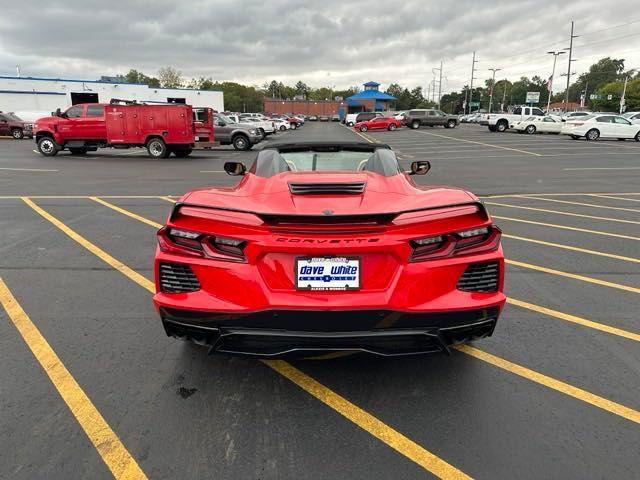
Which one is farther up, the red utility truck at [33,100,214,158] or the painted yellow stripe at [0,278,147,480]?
the red utility truck at [33,100,214,158]

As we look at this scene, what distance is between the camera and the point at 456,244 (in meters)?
2.66

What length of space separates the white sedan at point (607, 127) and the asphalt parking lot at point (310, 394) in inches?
1139

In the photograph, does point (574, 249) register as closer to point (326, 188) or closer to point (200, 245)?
point (326, 188)

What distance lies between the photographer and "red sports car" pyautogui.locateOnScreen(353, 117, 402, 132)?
46.0 meters

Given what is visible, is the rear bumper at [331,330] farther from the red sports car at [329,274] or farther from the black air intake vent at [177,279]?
the black air intake vent at [177,279]

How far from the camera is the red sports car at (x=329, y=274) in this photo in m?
2.48

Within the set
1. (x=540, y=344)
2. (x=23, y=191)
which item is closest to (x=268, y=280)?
(x=540, y=344)

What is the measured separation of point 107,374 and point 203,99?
71833mm

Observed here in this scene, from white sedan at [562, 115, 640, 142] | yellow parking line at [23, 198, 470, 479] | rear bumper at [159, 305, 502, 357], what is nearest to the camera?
yellow parking line at [23, 198, 470, 479]

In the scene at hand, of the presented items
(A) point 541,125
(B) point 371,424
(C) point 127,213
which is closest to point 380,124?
(A) point 541,125

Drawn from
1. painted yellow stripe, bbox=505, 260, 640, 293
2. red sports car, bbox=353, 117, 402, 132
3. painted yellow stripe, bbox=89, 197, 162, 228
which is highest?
red sports car, bbox=353, 117, 402, 132

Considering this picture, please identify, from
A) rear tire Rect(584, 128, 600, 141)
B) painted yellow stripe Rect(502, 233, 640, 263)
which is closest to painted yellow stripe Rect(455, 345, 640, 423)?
painted yellow stripe Rect(502, 233, 640, 263)

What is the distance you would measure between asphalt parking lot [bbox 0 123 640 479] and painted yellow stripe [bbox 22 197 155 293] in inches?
1.4

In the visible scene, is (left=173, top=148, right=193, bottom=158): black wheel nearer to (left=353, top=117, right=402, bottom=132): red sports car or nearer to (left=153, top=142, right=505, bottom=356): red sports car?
(left=153, top=142, right=505, bottom=356): red sports car
